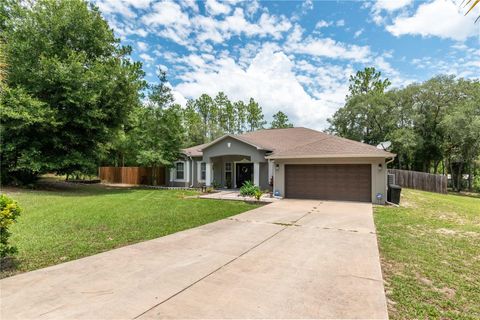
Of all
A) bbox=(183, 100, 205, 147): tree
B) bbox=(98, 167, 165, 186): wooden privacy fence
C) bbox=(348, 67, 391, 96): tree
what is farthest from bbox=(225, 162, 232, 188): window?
bbox=(348, 67, 391, 96): tree

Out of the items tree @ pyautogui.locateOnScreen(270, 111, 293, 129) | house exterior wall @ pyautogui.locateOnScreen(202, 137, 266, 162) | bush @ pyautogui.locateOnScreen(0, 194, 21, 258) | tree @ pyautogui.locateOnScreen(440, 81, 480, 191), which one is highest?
tree @ pyautogui.locateOnScreen(270, 111, 293, 129)

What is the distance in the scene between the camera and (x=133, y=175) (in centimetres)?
2503

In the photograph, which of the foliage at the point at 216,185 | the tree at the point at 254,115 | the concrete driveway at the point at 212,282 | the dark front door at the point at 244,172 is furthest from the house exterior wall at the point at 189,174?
the tree at the point at 254,115

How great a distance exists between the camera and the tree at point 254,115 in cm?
4084

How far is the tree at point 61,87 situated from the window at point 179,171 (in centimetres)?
563

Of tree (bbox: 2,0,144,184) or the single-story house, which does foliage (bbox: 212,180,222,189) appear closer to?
the single-story house

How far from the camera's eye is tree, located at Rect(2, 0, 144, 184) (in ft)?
48.7

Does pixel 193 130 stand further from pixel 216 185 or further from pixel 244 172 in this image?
pixel 244 172

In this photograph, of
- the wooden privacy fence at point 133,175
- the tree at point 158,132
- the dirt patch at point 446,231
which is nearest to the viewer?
the dirt patch at point 446,231

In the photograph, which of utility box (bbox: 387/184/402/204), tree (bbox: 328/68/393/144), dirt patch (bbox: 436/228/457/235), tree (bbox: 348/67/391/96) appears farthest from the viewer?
tree (bbox: 348/67/391/96)

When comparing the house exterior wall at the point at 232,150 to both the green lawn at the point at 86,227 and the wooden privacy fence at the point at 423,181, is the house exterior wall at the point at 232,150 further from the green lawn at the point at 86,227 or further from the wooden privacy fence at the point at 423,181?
the wooden privacy fence at the point at 423,181

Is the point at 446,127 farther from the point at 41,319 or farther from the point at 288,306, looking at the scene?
the point at 41,319

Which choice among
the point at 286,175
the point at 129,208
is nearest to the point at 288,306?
the point at 129,208

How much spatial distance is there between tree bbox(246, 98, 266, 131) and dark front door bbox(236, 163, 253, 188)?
23180mm
